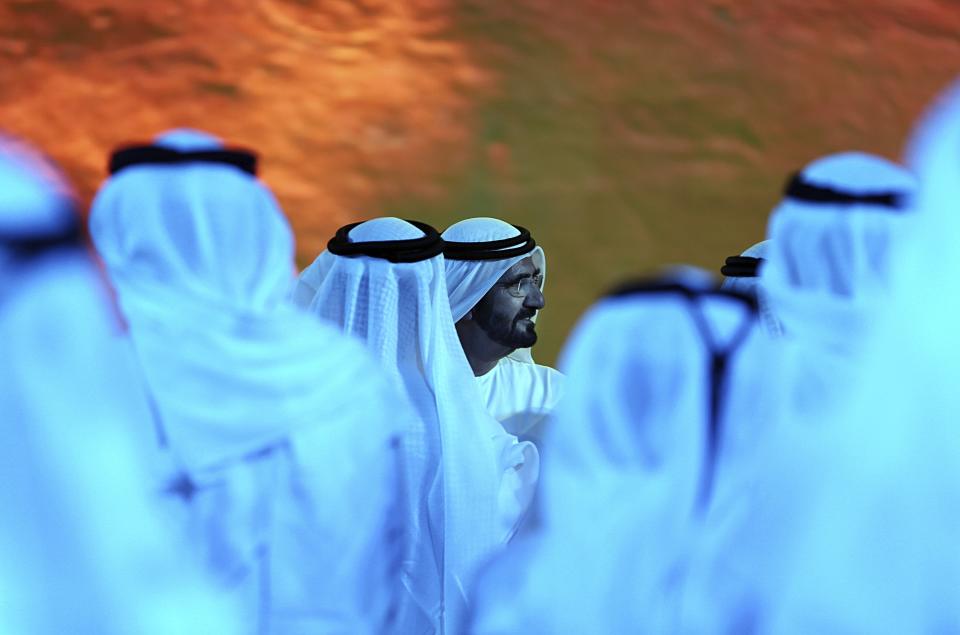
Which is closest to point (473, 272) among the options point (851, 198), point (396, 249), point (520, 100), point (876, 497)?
point (396, 249)

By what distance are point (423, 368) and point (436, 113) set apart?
270 centimetres

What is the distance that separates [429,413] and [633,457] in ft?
4.32

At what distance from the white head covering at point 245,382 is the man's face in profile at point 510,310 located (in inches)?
66.0

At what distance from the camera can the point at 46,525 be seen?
5.13ft

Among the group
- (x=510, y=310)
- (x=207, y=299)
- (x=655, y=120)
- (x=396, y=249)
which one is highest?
(x=207, y=299)

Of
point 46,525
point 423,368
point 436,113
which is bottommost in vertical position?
point 436,113

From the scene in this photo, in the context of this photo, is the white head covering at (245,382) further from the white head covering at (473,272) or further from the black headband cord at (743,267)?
the black headband cord at (743,267)

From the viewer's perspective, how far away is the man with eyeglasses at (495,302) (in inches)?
150

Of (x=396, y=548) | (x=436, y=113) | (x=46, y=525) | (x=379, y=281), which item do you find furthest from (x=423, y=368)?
(x=436, y=113)

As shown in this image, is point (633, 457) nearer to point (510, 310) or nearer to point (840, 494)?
point (840, 494)

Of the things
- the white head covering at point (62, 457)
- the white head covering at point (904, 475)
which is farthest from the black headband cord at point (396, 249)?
the white head covering at point (904, 475)

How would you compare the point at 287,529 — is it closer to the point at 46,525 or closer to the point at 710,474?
the point at 46,525

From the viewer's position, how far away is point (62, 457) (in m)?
1.56

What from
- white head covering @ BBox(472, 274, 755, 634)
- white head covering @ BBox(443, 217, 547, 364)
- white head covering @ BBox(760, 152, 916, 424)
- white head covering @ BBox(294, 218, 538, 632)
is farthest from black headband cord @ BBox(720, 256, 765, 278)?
white head covering @ BBox(472, 274, 755, 634)
